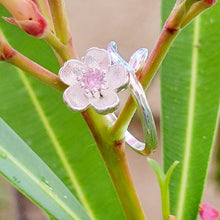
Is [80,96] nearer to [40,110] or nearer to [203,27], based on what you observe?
[40,110]

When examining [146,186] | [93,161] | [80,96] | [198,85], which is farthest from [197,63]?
[146,186]

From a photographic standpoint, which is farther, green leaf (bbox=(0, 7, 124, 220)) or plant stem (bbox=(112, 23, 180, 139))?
green leaf (bbox=(0, 7, 124, 220))

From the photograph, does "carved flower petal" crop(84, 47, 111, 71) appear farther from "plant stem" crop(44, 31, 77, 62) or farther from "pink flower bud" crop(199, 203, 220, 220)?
"pink flower bud" crop(199, 203, 220, 220)

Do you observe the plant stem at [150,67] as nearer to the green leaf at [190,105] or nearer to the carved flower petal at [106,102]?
the carved flower petal at [106,102]

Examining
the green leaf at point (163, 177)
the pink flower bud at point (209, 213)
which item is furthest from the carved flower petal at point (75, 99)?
the pink flower bud at point (209, 213)

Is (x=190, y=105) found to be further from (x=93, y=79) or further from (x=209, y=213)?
(x=93, y=79)

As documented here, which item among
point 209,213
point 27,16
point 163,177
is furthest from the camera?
point 209,213

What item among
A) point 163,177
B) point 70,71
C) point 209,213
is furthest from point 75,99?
point 209,213

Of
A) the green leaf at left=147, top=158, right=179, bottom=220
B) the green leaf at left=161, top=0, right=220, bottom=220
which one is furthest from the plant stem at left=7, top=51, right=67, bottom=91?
the green leaf at left=161, top=0, right=220, bottom=220
